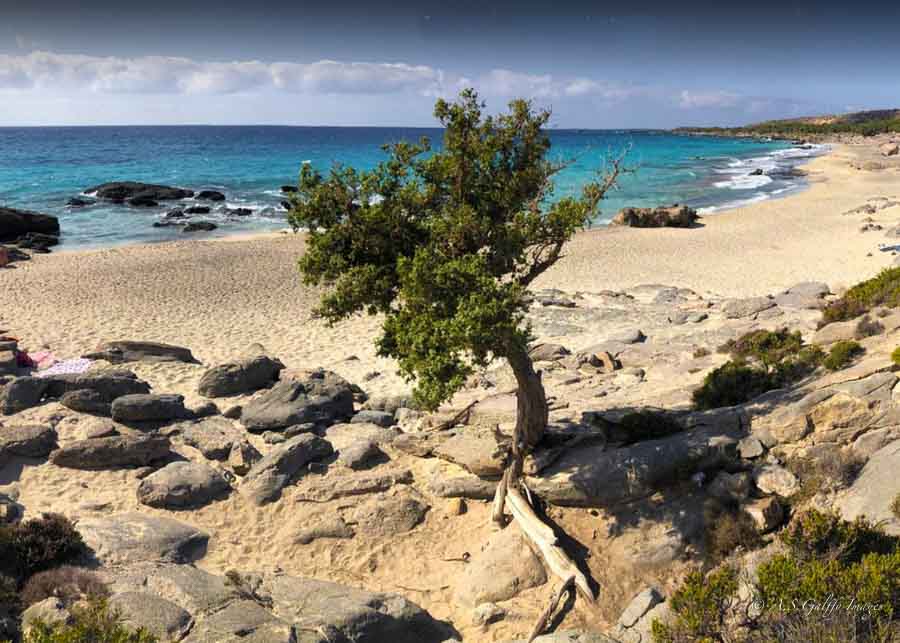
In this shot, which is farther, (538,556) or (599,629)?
(538,556)

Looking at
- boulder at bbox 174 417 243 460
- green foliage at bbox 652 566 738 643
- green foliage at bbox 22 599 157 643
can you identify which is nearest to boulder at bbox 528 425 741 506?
green foliage at bbox 652 566 738 643

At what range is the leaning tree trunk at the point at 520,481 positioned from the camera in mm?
10961

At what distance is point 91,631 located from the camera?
735 cm

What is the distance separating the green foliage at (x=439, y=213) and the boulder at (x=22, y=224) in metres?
45.3

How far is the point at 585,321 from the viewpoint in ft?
88.6

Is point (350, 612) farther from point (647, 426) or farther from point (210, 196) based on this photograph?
point (210, 196)

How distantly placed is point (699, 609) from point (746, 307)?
63.0 feet

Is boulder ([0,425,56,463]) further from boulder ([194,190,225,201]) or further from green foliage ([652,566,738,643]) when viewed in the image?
boulder ([194,190,225,201])

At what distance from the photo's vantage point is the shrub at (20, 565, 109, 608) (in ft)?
31.0

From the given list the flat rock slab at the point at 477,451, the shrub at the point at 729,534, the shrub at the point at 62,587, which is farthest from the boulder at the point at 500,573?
the shrub at the point at 62,587

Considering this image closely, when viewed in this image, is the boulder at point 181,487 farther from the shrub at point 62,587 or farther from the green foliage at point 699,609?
the green foliage at point 699,609

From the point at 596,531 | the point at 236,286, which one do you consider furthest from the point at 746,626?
the point at 236,286

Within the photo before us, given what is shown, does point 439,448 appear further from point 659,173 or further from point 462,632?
point 659,173

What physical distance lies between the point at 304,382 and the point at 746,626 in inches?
534
